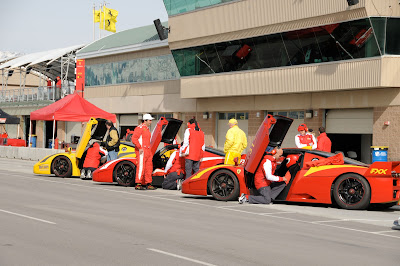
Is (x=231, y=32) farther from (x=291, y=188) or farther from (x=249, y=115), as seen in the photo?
(x=291, y=188)

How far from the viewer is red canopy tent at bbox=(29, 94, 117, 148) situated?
91.2 feet

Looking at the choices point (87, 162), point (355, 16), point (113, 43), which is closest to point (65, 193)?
point (87, 162)

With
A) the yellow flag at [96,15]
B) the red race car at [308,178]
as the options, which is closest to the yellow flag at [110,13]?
the yellow flag at [96,15]

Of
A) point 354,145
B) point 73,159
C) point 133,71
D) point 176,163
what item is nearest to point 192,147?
point 176,163

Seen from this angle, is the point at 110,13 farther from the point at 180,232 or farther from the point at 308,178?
the point at 180,232

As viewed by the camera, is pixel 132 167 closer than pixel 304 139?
Yes

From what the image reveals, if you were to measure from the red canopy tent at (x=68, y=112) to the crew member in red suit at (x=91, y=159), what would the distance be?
332 inches

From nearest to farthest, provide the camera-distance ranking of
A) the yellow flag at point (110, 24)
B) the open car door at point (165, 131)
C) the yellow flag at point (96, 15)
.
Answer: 1. the open car door at point (165, 131)
2. the yellow flag at point (96, 15)
3. the yellow flag at point (110, 24)

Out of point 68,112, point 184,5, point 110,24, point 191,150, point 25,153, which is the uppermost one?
point 110,24

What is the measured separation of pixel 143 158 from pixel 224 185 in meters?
3.24

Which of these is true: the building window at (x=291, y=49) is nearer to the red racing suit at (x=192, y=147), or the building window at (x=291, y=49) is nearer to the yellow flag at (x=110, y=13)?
the red racing suit at (x=192, y=147)

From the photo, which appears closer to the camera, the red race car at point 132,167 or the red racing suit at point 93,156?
the red race car at point 132,167

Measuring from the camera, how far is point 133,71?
4028 centimetres

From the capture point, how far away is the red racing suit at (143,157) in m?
16.5
